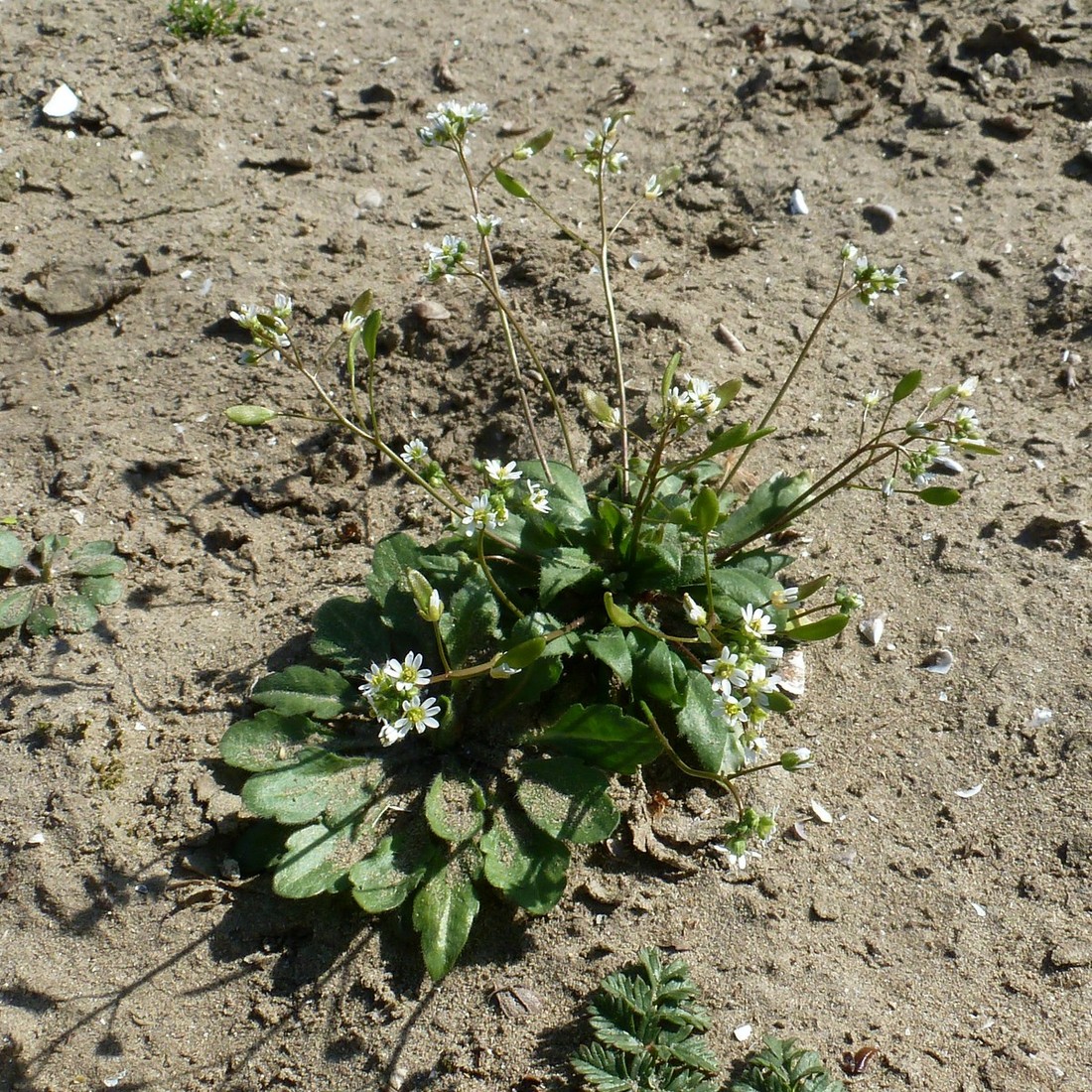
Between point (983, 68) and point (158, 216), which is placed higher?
point (983, 68)

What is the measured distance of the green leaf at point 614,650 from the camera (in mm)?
2899

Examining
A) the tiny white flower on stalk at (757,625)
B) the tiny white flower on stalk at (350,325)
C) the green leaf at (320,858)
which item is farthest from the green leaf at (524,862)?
the tiny white flower on stalk at (350,325)

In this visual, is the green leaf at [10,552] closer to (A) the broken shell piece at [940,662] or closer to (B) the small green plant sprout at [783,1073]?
(B) the small green plant sprout at [783,1073]

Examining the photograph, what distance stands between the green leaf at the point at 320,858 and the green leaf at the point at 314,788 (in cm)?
A: 4

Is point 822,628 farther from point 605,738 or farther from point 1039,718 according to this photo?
point 1039,718

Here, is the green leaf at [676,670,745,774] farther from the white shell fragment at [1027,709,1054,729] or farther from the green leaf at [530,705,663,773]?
the white shell fragment at [1027,709,1054,729]

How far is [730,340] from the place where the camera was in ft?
13.8

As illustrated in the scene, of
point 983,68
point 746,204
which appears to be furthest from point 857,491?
point 983,68

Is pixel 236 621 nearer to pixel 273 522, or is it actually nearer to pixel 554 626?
pixel 273 522

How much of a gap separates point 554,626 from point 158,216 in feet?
10.0

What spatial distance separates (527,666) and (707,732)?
582 millimetres

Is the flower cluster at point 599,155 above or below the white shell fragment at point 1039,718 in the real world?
above

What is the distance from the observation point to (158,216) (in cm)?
480

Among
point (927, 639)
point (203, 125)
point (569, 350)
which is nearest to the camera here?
point (927, 639)
